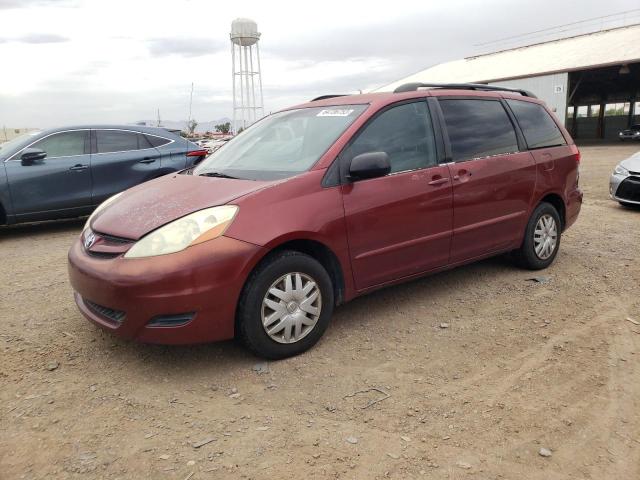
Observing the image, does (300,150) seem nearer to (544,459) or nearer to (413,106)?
(413,106)

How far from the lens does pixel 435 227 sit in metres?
3.99

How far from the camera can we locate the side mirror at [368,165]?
11.2 ft

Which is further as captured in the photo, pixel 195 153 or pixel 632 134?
pixel 632 134

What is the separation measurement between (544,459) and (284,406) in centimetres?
129

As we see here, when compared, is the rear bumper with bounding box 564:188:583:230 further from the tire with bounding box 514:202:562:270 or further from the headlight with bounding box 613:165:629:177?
the headlight with bounding box 613:165:629:177

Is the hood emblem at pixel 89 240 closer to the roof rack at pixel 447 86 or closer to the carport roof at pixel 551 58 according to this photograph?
the roof rack at pixel 447 86

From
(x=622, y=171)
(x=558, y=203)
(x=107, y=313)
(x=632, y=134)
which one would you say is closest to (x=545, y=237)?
(x=558, y=203)

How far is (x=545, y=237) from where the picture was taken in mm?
4996

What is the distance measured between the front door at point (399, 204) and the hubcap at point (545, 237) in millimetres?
1309

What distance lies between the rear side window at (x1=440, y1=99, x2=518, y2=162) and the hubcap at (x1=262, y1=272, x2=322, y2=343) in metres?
1.72

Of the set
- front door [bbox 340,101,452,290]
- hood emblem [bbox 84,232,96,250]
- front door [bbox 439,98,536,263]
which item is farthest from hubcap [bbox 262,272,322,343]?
front door [bbox 439,98,536,263]

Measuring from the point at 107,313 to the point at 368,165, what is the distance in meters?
1.87

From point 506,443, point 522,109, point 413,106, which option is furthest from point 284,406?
point 522,109

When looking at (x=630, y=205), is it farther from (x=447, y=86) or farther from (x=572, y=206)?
(x=447, y=86)
